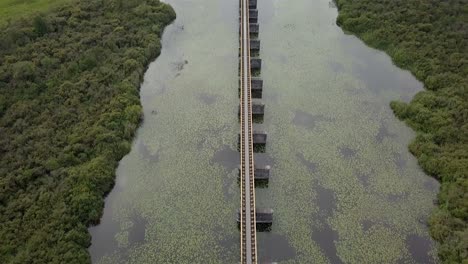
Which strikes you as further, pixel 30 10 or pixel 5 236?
pixel 30 10

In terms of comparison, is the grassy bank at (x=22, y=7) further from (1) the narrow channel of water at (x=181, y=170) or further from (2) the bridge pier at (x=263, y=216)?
(2) the bridge pier at (x=263, y=216)

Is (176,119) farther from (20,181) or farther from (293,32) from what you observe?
(293,32)

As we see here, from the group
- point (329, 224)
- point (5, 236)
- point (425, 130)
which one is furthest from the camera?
point (425, 130)

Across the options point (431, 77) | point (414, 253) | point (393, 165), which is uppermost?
point (431, 77)

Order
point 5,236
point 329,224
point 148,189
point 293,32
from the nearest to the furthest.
Result: point 5,236 < point 329,224 < point 148,189 < point 293,32

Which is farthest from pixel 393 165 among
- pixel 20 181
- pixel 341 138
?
pixel 20 181

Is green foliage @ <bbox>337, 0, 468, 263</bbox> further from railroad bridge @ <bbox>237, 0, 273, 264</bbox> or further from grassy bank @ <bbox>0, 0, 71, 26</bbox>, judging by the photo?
grassy bank @ <bbox>0, 0, 71, 26</bbox>

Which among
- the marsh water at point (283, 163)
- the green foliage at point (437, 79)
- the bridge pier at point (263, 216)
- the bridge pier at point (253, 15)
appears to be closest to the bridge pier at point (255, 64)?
the marsh water at point (283, 163)

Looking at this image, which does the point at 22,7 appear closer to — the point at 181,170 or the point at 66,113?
the point at 66,113
